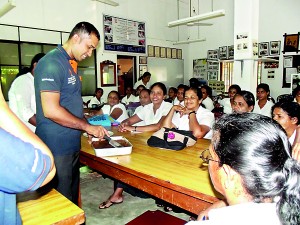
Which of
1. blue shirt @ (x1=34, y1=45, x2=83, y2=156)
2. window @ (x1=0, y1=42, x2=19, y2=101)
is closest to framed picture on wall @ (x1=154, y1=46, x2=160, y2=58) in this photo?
window @ (x1=0, y1=42, x2=19, y2=101)

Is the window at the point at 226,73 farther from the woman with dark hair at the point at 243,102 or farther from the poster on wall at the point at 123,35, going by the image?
the woman with dark hair at the point at 243,102

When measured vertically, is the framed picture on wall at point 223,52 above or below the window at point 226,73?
above

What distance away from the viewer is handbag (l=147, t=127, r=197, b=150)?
1993mm

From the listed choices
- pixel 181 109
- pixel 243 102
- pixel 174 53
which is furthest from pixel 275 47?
pixel 181 109

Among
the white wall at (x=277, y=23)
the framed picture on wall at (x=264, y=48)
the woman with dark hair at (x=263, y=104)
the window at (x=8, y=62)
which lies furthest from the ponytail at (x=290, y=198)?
the framed picture on wall at (x=264, y=48)

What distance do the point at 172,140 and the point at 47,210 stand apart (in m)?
1.12

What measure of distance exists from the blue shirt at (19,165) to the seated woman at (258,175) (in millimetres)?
489

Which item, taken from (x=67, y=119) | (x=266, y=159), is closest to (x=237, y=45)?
(x=67, y=119)

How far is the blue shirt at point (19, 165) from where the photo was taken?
51 cm

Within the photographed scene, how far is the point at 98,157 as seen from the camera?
73.5 inches

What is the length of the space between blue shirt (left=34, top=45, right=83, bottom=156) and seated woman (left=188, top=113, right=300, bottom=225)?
1.20m

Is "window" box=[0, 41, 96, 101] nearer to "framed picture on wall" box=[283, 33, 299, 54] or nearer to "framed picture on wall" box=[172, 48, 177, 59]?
"framed picture on wall" box=[172, 48, 177, 59]

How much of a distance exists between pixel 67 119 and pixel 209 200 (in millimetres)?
958

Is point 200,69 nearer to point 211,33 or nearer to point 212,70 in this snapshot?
point 212,70
